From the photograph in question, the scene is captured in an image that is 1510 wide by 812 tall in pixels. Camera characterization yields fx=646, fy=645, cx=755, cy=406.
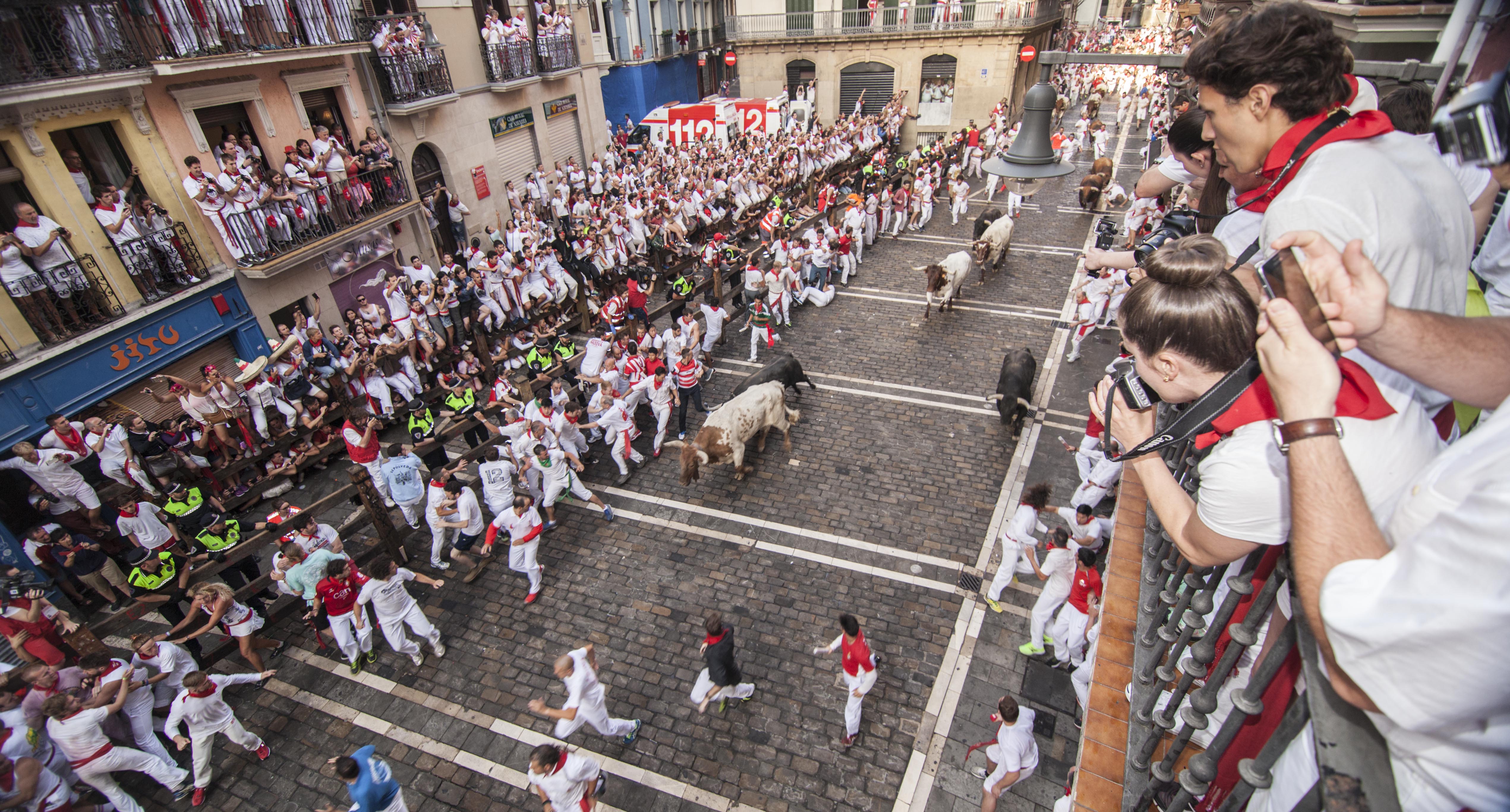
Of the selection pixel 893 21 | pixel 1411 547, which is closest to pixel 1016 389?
pixel 1411 547

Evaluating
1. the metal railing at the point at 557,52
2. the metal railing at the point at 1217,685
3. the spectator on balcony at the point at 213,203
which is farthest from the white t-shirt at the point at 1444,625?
the metal railing at the point at 557,52

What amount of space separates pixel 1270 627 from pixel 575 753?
6.98 meters

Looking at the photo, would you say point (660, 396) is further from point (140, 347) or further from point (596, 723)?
point (140, 347)

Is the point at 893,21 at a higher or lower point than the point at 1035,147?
higher

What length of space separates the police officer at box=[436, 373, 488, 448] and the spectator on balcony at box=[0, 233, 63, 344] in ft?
21.1

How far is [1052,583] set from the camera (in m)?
7.79

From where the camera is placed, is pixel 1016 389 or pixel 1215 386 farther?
pixel 1016 389

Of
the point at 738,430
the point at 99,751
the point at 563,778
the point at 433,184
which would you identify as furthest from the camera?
the point at 433,184

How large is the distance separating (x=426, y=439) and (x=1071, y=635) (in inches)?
415

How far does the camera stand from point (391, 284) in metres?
14.8

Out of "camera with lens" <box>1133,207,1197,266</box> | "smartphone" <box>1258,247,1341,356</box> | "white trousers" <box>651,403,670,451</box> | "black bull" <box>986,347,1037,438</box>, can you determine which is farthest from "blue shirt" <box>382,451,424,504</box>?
"smartphone" <box>1258,247,1341,356</box>

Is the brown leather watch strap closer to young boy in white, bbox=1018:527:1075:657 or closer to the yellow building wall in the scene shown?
young boy in white, bbox=1018:527:1075:657

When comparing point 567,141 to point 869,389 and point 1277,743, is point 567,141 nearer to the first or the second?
point 869,389

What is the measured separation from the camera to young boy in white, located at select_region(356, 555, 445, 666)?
8133mm
